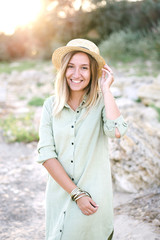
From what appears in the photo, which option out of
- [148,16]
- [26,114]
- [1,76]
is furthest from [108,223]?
[148,16]

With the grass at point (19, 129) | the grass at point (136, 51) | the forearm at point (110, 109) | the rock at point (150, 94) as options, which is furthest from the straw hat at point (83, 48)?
the grass at point (136, 51)

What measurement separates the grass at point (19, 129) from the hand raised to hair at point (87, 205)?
11.0 feet

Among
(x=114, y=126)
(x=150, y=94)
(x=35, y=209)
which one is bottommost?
(x=35, y=209)

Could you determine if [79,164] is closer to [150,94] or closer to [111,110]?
[111,110]

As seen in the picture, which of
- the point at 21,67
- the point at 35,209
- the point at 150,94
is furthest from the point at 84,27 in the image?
the point at 35,209

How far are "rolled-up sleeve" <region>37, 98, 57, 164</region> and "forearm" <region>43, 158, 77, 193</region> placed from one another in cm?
4

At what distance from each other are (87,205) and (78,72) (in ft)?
3.06

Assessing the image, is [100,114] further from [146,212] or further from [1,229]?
[1,229]

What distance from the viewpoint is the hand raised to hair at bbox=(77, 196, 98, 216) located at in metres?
1.76

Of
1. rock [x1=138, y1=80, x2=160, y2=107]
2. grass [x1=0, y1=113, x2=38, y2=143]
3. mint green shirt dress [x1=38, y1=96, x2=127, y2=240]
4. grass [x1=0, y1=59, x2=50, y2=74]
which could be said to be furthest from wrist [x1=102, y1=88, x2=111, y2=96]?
grass [x1=0, y1=59, x2=50, y2=74]

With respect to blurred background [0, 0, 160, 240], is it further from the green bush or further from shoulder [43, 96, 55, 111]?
shoulder [43, 96, 55, 111]

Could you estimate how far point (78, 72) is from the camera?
74.7 inches

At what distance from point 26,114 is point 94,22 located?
9.14m

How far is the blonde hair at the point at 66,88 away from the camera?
192 centimetres
